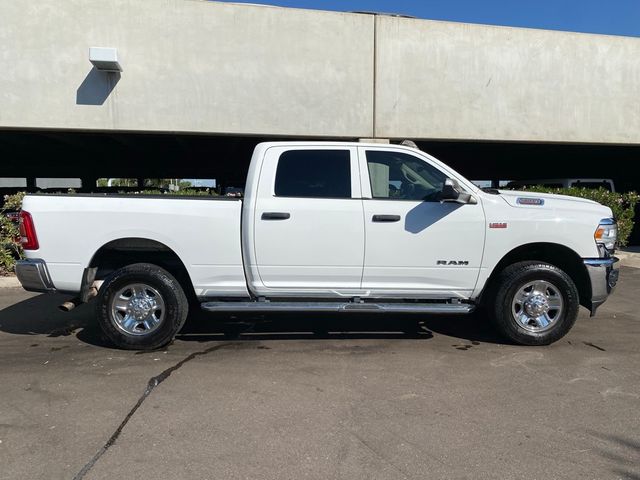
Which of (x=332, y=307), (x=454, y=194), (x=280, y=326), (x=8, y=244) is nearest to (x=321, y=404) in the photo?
(x=332, y=307)

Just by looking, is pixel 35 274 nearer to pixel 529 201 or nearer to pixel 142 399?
pixel 142 399

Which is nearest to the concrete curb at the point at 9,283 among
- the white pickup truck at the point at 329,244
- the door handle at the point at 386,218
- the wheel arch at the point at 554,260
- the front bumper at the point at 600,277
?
the white pickup truck at the point at 329,244

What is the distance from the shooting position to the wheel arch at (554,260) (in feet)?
17.3

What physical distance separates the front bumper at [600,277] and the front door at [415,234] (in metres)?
1.15

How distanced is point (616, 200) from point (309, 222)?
9.24m

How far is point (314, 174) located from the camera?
5.25 metres

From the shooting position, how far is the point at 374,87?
416 inches

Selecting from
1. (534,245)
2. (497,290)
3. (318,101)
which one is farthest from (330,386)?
(318,101)

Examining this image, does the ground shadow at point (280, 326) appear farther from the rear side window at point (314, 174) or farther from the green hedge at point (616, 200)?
the green hedge at point (616, 200)

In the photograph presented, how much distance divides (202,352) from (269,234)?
4.65 feet

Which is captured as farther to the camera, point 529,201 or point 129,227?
point 529,201

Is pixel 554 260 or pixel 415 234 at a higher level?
pixel 415 234

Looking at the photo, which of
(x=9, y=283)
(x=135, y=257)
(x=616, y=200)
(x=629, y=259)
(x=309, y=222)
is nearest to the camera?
(x=309, y=222)

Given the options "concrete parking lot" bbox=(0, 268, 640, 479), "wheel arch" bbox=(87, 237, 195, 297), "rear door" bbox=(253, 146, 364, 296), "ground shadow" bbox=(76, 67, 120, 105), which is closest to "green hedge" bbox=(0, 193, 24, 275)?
"ground shadow" bbox=(76, 67, 120, 105)
